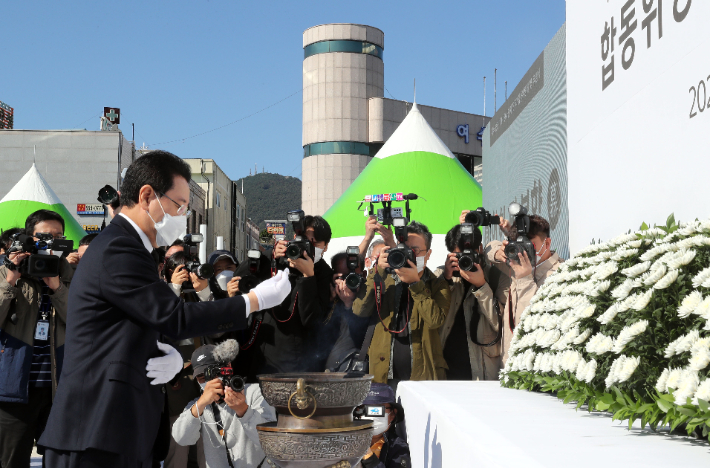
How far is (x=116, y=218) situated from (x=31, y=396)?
2301 mm

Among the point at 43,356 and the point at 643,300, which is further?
the point at 43,356

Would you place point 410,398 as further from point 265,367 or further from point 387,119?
point 387,119

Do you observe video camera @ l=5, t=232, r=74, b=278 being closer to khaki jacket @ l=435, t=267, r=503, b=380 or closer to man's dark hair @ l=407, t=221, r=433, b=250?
man's dark hair @ l=407, t=221, r=433, b=250

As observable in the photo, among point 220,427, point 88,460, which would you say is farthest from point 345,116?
point 88,460

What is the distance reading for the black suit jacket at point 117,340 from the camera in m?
2.28

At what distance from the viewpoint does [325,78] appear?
3406cm

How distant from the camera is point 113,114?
32.4 m

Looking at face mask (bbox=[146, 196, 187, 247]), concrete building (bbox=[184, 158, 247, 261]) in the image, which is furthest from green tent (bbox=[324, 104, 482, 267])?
concrete building (bbox=[184, 158, 247, 261])

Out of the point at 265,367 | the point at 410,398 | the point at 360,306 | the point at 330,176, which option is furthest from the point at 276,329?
the point at 330,176

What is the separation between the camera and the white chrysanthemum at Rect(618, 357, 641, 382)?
6.23 feet

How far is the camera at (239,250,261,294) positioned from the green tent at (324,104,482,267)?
25.1ft

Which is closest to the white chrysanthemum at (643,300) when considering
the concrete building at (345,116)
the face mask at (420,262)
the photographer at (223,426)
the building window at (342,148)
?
the photographer at (223,426)

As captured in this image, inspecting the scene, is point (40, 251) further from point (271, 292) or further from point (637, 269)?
point (637, 269)

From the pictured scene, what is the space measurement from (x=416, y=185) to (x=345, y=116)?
69.7 ft
